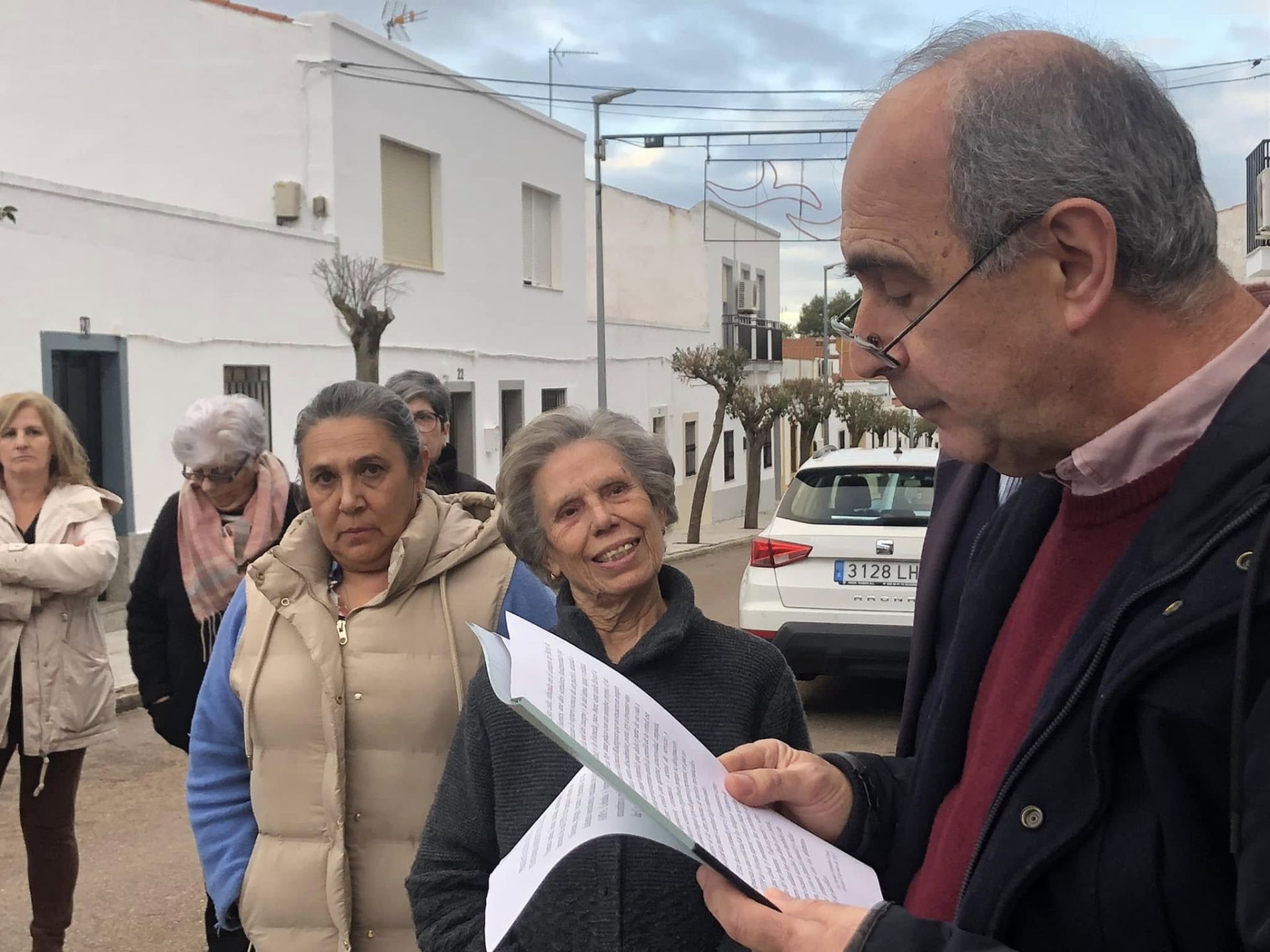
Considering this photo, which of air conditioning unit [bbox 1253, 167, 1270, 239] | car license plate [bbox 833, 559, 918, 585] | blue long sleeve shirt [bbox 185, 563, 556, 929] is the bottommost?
car license plate [bbox 833, 559, 918, 585]

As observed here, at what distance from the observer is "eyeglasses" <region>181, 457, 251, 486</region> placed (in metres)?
3.99

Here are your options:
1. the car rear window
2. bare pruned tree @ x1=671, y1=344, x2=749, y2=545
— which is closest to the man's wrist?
the car rear window

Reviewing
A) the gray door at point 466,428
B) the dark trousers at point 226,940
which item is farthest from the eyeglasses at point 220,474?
the gray door at point 466,428

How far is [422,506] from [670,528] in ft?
1.96

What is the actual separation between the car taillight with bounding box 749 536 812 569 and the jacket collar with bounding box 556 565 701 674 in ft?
17.4

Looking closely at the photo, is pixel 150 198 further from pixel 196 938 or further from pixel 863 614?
pixel 196 938

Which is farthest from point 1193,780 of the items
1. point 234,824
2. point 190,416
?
point 190,416

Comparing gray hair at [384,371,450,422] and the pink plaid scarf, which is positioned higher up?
gray hair at [384,371,450,422]

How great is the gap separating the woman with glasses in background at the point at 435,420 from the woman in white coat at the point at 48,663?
4.53 ft

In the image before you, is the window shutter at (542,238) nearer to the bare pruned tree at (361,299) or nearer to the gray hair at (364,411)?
the bare pruned tree at (361,299)

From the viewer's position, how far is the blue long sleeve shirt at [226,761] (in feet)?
9.02

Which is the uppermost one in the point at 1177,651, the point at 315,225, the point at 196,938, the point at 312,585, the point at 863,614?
the point at 315,225

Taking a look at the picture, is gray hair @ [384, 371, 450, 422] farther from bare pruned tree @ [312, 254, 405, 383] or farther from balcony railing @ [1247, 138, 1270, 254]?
balcony railing @ [1247, 138, 1270, 254]

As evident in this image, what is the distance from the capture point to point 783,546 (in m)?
7.81
